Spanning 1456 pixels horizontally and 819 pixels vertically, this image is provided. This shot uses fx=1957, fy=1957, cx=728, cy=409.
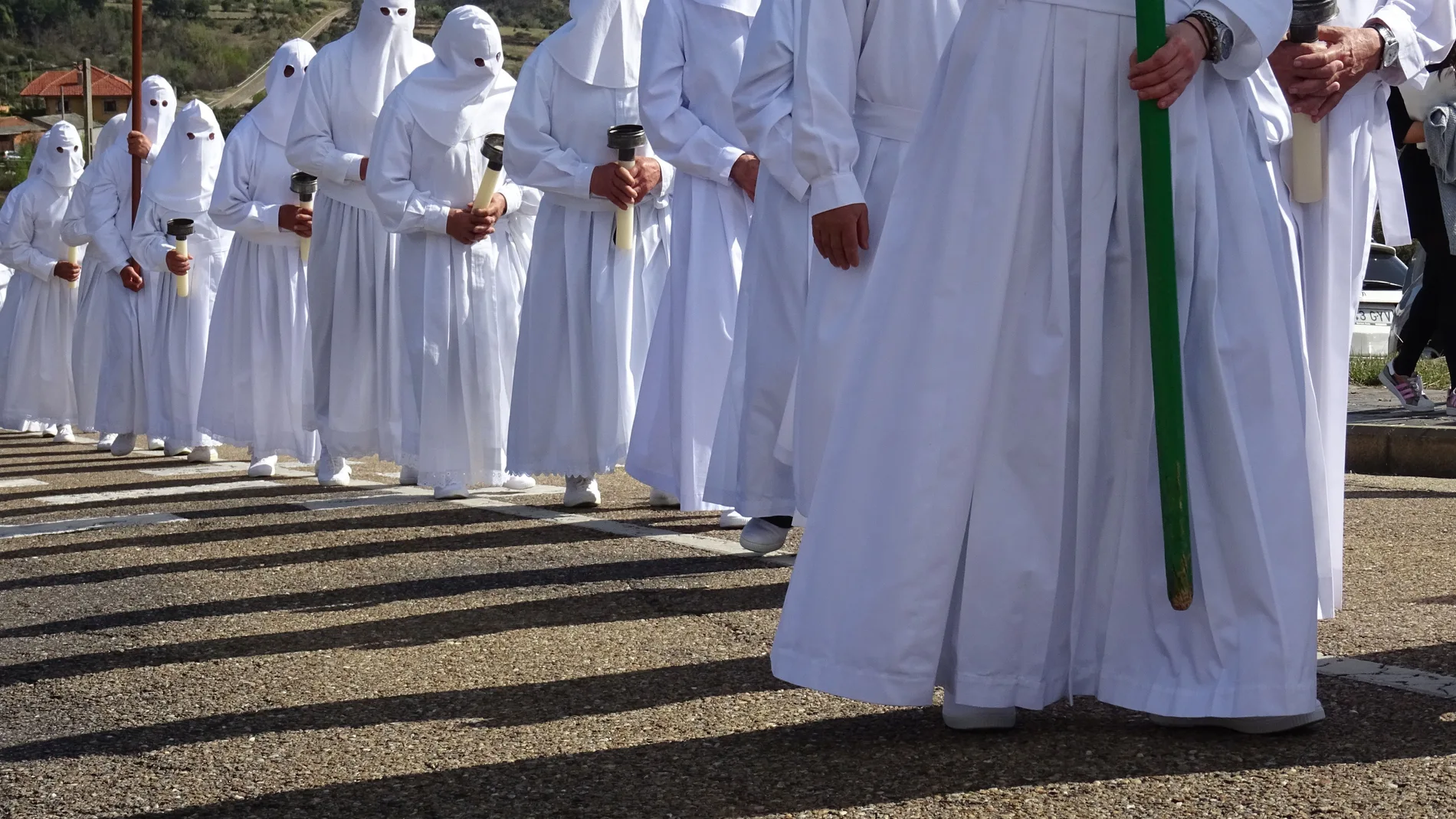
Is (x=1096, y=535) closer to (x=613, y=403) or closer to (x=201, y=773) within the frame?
(x=201, y=773)

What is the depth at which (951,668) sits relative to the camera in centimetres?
382

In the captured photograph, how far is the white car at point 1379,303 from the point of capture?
17812 millimetres

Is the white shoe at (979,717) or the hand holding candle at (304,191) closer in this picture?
the white shoe at (979,717)

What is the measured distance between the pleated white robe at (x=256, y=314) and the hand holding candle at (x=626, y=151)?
3660 mm

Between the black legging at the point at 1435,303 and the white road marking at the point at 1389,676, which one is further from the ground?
the black legging at the point at 1435,303

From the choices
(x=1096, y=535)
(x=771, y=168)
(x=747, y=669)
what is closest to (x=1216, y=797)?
(x=1096, y=535)

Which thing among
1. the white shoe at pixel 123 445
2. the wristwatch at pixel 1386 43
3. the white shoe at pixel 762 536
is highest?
the wristwatch at pixel 1386 43

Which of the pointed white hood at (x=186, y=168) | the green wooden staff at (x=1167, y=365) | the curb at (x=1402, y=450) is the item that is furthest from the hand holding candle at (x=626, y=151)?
the pointed white hood at (x=186, y=168)

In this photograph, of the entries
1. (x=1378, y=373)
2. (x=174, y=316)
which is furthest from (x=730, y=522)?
(x=1378, y=373)

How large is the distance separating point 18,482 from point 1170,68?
962 cm

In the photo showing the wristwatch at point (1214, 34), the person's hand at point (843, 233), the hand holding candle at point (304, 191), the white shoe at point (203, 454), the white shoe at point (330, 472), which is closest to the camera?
the wristwatch at point (1214, 34)

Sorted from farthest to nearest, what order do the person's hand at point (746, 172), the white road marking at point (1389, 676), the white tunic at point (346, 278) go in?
the white tunic at point (346, 278), the person's hand at point (746, 172), the white road marking at point (1389, 676)

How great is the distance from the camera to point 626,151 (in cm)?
834

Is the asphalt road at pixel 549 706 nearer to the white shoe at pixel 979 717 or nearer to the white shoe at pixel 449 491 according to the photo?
the white shoe at pixel 979 717
